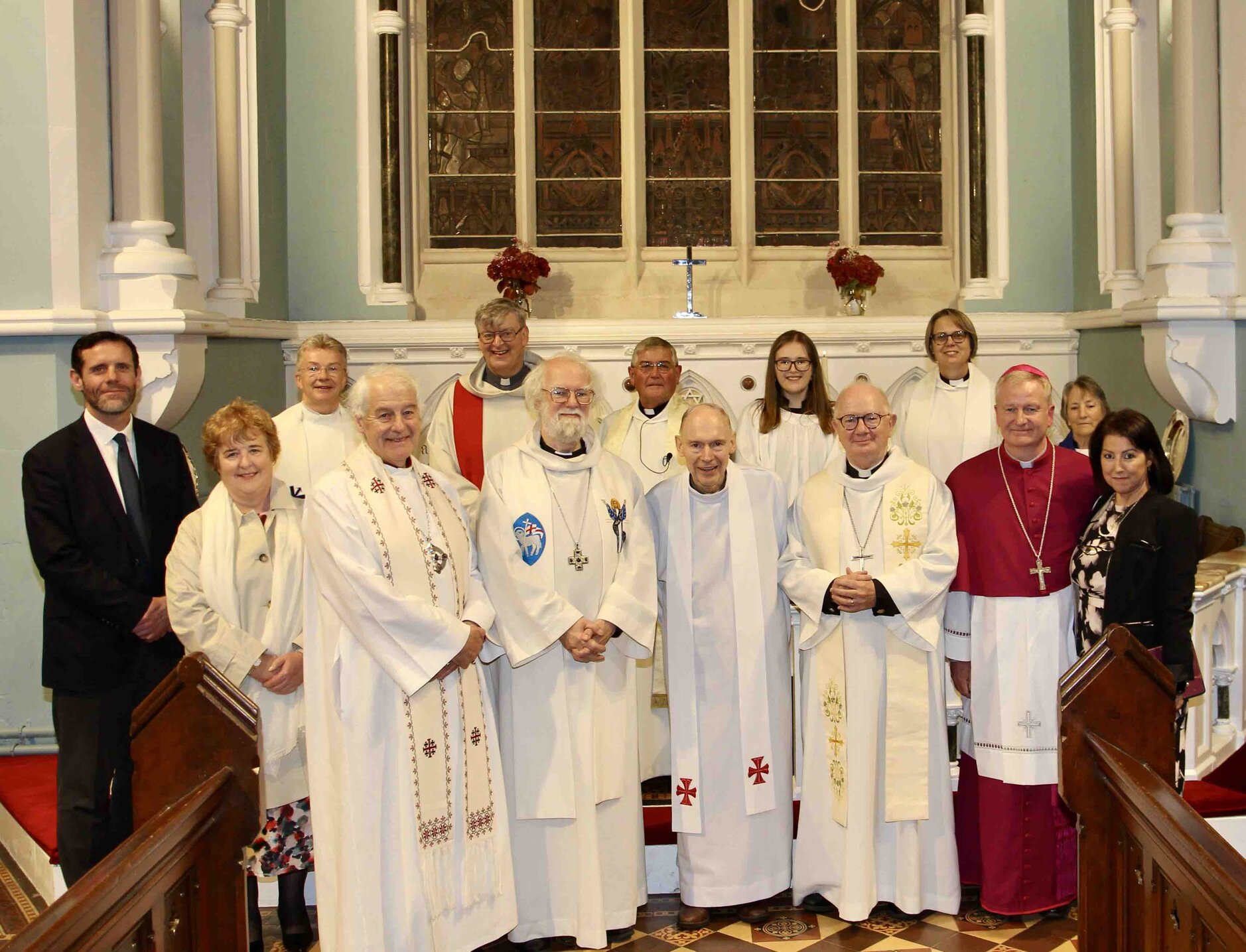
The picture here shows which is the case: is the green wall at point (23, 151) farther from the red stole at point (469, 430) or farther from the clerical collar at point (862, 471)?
the clerical collar at point (862, 471)

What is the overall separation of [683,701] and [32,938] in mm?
2764

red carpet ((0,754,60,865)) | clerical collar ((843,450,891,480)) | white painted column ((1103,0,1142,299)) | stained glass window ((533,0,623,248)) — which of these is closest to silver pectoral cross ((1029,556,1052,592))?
clerical collar ((843,450,891,480))

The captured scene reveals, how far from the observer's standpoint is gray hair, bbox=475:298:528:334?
5.04 metres

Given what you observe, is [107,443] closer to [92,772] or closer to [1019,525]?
[92,772]

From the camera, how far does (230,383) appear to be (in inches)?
257

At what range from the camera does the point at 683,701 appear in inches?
175

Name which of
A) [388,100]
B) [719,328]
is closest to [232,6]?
[388,100]

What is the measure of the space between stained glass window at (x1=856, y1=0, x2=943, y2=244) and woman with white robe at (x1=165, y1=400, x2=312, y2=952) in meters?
5.44

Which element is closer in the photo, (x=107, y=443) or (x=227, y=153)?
(x=107, y=443)

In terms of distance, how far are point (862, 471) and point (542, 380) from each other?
115 centimetres

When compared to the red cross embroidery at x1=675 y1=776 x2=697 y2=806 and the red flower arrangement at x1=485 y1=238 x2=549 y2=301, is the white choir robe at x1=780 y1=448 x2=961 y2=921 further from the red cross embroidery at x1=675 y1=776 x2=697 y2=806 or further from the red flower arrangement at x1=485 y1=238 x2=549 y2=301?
the red flower arrangement at x1=485 y1=238 x2=549 y2=301

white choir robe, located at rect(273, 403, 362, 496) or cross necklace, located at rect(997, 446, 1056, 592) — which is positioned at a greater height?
white choir robe, located at rect(273, 403, 362, 496)

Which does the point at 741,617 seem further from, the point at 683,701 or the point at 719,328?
the point at 719,328

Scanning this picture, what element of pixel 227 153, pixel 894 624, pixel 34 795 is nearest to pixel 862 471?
pixel 894 624
